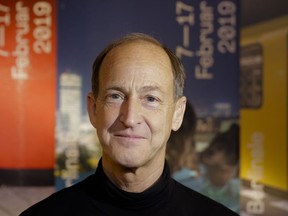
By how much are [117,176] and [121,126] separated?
115 millimetres

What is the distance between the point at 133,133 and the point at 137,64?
0.44 feet

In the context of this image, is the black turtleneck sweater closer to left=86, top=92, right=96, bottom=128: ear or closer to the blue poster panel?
left=86, top=92, right=96, bottom=128: ear

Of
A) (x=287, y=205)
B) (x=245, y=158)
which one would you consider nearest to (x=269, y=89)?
(x=245, y=158)

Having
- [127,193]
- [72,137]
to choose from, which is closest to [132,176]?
[127,193]

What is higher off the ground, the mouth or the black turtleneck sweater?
the mouth

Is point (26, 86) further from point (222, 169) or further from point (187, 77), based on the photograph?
point (222, 169)

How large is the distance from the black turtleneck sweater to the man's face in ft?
0.21

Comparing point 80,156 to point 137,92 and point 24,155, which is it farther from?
point 137,92

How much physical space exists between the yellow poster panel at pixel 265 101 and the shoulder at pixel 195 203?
0.95m

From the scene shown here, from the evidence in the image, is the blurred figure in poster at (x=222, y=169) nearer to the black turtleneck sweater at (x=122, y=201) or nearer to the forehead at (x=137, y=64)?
the black turtleneck sweater at (x=122, y=201)

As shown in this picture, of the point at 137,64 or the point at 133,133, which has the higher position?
the point at 137,64

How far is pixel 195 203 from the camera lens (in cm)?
94

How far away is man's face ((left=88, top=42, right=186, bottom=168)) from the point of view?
81 centimetres

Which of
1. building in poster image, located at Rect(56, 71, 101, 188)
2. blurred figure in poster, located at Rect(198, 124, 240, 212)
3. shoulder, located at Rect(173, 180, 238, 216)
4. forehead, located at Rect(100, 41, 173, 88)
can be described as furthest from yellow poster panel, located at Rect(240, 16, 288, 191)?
forehead, located at Rect(100, 41, 173, 88)
